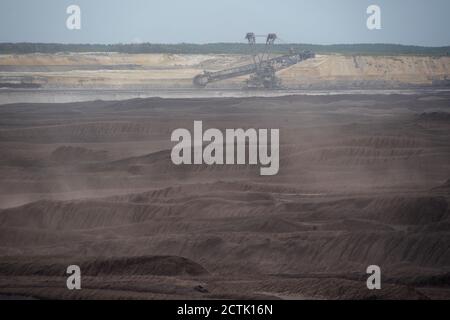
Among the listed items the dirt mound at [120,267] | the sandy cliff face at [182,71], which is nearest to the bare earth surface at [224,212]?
the dirt mound at [120,267]

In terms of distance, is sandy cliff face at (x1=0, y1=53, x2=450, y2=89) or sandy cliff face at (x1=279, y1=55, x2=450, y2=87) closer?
sandy cliff face at (x1=0, y1=53, x2=450, y2=89)

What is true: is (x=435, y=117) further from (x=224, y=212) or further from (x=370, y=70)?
(x=370, y=70)

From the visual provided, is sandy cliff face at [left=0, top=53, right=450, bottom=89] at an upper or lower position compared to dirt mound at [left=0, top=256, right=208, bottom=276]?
upper

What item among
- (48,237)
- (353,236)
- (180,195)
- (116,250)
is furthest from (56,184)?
(353,236)

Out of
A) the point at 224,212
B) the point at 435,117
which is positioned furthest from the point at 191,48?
the point at 224,212

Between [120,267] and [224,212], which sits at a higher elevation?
[224,212]

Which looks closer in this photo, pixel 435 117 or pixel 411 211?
pixel 411 211

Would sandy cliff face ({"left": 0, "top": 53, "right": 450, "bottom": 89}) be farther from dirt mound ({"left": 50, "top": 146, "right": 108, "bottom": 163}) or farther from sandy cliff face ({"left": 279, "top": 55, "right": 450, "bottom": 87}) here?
dirt mound ({"left": 50, "top": 146, "right": 108, "bottom": 163})

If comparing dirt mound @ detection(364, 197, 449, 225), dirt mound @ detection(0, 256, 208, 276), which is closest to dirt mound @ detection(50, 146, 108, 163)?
dirt mound @ detection(364, 197, 449, 225)
